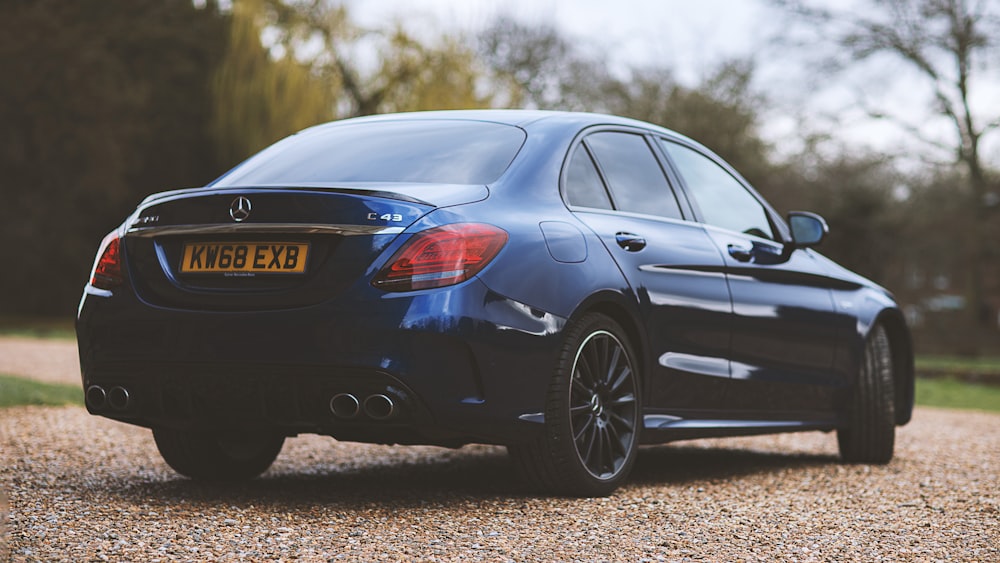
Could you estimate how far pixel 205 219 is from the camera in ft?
14.6

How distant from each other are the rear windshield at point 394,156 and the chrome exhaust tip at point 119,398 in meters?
0.95

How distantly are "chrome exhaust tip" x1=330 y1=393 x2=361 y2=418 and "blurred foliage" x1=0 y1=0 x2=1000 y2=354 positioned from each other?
22.7 m

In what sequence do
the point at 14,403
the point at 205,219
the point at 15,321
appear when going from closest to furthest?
the point at 205,219 → the point at 14,403 → the point at 15,321

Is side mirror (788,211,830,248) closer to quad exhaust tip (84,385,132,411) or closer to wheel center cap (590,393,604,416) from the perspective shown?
wheel center cap (590,393,604,416)

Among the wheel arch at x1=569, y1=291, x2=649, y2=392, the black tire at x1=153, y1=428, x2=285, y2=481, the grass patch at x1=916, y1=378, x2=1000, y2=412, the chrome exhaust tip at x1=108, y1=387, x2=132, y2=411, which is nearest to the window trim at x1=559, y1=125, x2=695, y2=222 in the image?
the wheel arch at x1=569, y1=291, x2=649, y2=392

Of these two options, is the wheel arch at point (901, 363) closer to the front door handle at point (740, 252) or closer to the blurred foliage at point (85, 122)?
the front door handle at point (740, 252)

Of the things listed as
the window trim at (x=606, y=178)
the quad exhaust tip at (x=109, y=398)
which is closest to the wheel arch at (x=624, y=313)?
the window trim at (x=606, y=178)

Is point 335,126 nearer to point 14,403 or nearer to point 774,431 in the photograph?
point 774,431

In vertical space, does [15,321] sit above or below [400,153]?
below

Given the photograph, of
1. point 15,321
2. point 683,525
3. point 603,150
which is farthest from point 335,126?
point 15,321

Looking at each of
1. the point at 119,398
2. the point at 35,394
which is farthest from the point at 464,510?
the point at 35,394

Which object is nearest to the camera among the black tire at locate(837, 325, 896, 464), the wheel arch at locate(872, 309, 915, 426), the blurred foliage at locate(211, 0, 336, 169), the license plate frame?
the license plate frame

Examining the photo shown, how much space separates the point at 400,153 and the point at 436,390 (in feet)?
3.92

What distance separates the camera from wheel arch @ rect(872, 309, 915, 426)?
23.4 ft
